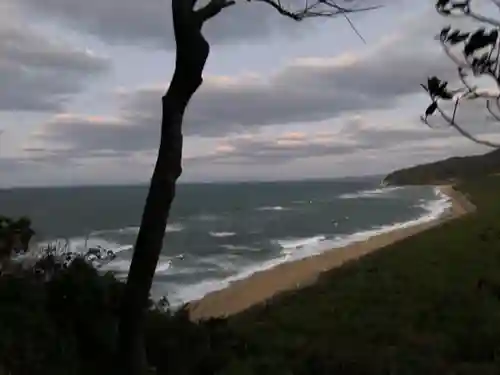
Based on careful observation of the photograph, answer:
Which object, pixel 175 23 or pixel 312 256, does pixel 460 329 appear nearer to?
pixel 175 23

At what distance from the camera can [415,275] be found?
1659 cm

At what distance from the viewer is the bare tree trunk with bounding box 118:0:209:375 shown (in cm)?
443

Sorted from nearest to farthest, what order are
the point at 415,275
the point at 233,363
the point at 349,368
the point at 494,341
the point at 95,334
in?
the point at 95,334 < the point at 233,363 < the point at 349,368 < the point at 494,341 < the point at 415,275

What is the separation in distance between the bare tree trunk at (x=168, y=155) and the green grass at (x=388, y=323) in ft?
6.10

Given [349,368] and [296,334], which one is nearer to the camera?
[349,368]

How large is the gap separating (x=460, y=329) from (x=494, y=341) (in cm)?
105

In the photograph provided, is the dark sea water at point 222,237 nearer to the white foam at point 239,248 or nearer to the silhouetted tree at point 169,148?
the white foam at point 239,248

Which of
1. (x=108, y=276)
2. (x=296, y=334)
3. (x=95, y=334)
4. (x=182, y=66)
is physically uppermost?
(x=182, y=66)

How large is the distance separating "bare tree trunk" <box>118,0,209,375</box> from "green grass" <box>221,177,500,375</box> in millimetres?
1860

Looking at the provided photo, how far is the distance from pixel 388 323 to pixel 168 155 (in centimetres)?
721

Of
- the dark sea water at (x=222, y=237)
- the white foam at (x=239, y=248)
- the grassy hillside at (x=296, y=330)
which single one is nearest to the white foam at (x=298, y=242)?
the dark sea water at (x=222, y=237)

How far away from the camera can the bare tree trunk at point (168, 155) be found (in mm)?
4434

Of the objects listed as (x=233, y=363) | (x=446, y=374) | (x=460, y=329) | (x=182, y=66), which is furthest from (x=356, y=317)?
(x=182, y=66)

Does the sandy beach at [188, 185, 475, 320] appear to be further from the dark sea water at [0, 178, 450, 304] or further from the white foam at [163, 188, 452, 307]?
the dark sea water at [0, 178, 450, 304]
